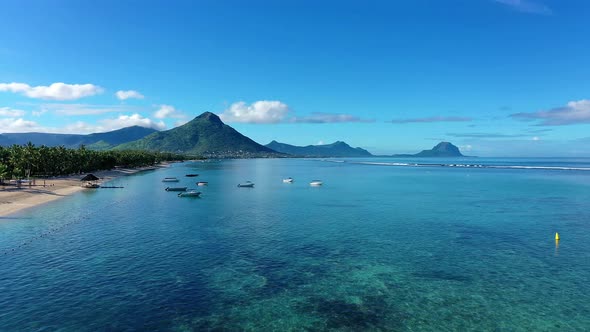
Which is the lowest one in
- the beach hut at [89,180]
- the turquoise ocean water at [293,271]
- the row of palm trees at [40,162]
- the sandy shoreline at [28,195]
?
the turquoise ocean water at [293,271]

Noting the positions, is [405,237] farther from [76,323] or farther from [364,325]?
[76,323]

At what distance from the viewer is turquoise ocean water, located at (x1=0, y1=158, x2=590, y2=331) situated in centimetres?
2709

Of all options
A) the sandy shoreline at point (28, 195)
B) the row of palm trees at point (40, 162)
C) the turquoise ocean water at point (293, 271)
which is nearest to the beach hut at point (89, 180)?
the sandy shoreline at point (28, 195)

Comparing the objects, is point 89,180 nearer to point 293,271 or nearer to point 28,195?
point 28,195

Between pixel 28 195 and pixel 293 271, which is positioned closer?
pixel 293 271

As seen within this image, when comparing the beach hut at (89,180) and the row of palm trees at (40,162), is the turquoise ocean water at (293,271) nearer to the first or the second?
the beach hut at (89,180)

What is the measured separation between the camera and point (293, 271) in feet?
125

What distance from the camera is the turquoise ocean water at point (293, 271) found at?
88.9 feet

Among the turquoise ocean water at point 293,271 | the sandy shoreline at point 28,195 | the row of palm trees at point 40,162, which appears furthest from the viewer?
the row of palm trees at point 40,162

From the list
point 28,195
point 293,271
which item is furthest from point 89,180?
point 293,271

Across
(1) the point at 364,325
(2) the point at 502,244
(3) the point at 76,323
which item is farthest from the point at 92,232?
(2) the point at 502,244

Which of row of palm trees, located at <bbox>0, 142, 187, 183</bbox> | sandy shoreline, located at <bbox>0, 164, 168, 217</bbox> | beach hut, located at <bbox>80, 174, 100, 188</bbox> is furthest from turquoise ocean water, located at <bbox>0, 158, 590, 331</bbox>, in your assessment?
row of palm trees, located at <bbox>0, 142, 187, 183</bbox>

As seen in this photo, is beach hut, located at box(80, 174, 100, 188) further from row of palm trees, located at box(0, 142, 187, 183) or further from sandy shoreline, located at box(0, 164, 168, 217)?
row of palm trees, located at box(0, 142, 187, 183)

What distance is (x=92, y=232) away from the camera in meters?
55.5
